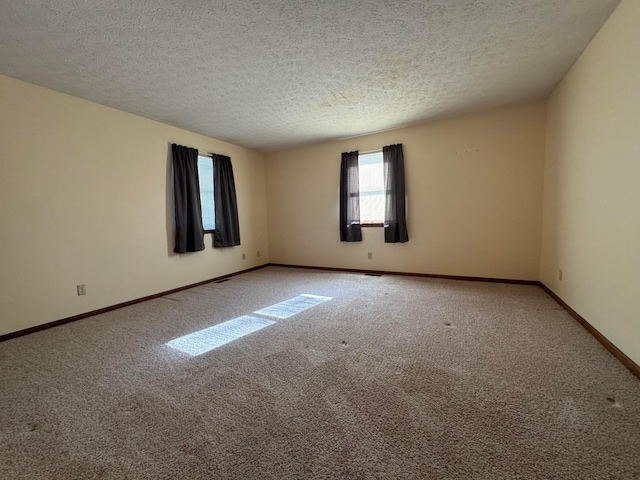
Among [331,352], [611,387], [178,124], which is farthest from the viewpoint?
Result: [178,124]

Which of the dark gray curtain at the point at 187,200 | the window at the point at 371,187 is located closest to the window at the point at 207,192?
the dark gray curtain at the point at 187,200

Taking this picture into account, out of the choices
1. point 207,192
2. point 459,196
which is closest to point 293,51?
point 207,192

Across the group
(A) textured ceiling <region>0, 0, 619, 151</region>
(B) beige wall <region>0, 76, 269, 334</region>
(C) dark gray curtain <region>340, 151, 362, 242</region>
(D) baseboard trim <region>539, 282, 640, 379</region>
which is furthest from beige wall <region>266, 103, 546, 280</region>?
(B) beige wall <region>0, 76, 269, 334</region>

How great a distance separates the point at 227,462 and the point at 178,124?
13.5 ft

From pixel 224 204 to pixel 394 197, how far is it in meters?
2.94

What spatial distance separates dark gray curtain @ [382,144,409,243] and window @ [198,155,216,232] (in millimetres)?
2969

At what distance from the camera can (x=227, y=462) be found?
1114 mm

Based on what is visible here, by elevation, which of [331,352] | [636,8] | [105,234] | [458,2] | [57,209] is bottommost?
[331,352]

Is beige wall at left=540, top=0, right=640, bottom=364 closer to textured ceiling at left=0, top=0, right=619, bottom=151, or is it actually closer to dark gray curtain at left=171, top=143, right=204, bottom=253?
textured ceiling at left=0, top=0, right=619, bottom=151

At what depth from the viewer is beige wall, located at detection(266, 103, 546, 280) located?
3.60m

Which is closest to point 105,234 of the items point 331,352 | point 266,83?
point 266,83

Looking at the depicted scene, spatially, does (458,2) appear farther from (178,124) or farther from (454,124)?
(178,124)

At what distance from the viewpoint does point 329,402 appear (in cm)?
147

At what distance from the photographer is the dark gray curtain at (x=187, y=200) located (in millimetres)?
3900
